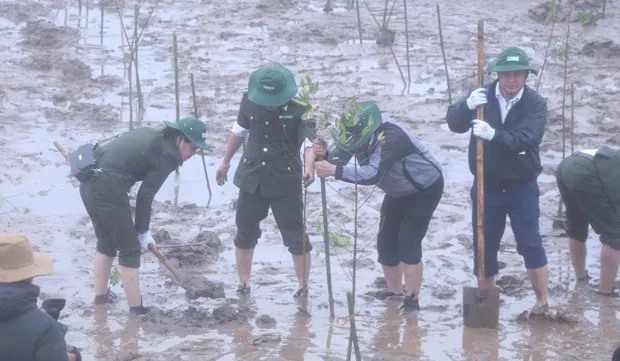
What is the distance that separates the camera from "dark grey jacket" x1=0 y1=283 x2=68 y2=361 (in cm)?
439

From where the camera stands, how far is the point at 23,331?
173 inches

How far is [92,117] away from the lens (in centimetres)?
1290

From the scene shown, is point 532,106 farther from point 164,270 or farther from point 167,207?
point 167,207

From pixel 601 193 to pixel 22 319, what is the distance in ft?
15.1

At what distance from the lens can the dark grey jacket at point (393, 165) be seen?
693cm

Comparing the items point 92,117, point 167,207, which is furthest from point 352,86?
point 167,207

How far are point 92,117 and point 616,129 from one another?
233 inches

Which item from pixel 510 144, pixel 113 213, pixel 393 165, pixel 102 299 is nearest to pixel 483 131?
pixel 510 144

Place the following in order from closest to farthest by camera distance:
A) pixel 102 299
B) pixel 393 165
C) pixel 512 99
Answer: pixel 512 99 → pixel 393 165 → pixel 102 299

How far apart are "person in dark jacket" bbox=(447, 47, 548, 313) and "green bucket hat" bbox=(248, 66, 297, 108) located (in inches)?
43.1

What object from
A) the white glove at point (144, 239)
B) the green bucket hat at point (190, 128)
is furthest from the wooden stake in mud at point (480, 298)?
the white glove at point (144, 239)

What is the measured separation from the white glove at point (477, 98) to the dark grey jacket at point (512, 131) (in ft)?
0.41

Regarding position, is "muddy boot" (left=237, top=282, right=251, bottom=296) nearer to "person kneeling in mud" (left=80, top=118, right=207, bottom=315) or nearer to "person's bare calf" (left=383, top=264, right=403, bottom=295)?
"person kneeling in mud" (left=80, top=118, right=207, bottom=315)

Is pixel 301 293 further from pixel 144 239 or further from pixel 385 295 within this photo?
pixel 144 239
